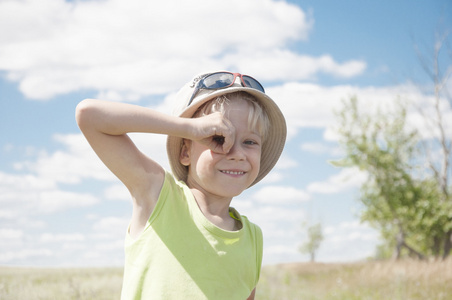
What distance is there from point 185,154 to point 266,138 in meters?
0.64

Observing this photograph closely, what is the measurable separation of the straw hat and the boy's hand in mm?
227

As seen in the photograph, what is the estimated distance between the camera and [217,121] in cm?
248

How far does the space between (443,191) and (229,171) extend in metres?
24.7

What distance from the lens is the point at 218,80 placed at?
9.22 ft

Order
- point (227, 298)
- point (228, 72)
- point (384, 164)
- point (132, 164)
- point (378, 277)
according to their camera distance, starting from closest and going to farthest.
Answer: point (132, 164), point (227, 298), point (228, 72), point (378, 277), point (384, 164)

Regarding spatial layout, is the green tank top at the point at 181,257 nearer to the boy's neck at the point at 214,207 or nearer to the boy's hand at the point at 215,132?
the boy's neck at the point at 214,207

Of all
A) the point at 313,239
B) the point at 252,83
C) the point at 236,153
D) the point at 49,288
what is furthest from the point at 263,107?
the point at 313,239

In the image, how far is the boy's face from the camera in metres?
2.66

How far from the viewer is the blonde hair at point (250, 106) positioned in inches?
107

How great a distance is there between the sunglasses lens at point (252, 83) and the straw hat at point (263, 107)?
1.8 inches

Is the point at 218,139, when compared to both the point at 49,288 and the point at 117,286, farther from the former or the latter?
the point at 117,286

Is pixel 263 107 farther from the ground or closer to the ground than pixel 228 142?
farther from the ground

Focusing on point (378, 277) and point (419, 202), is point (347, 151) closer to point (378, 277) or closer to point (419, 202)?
point (419, 202)

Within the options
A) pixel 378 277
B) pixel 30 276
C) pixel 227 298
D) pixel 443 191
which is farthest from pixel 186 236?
pixel 443 191
